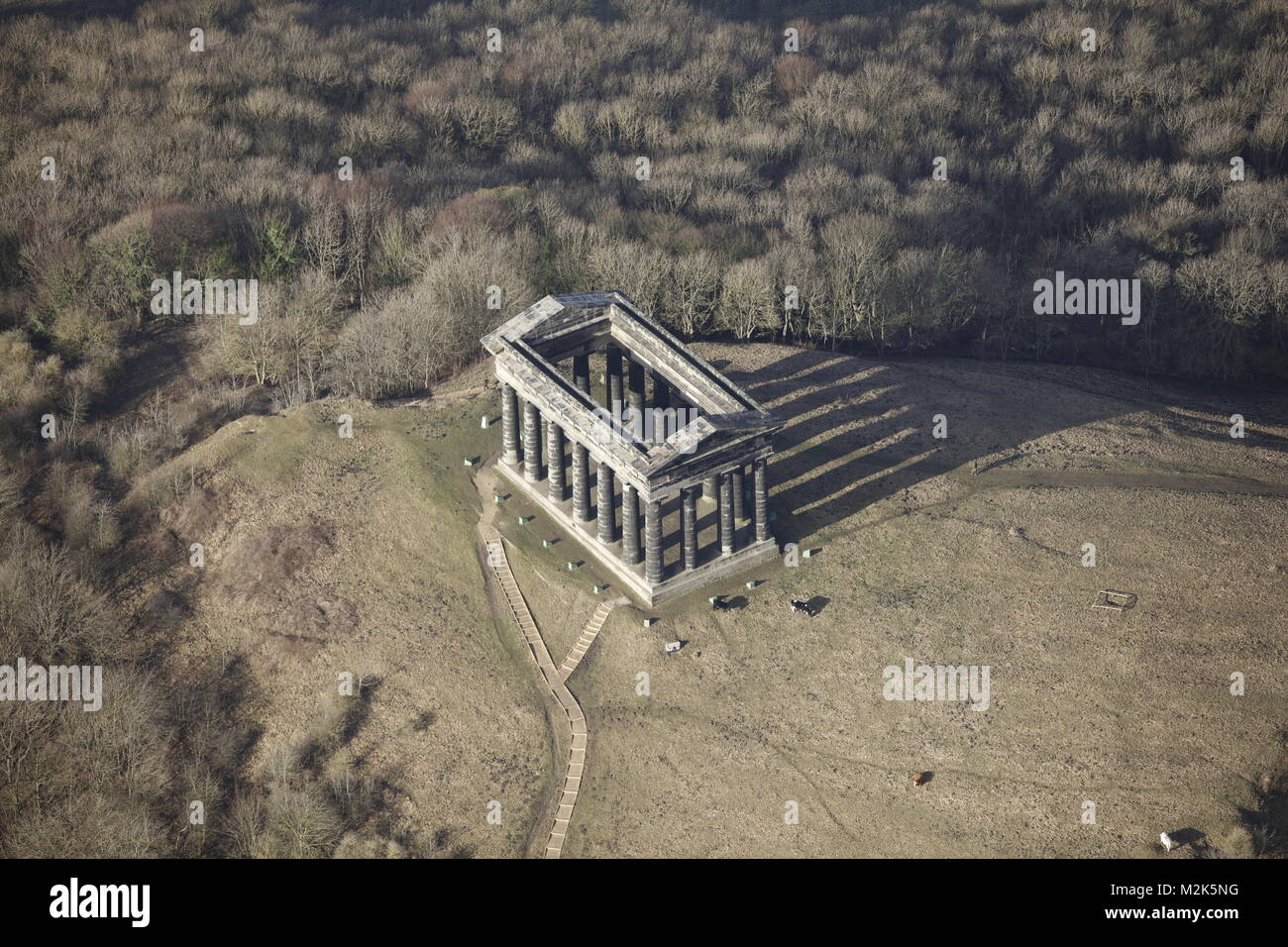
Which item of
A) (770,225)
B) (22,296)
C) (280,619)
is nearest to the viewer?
(280,619)

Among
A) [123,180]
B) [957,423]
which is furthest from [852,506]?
[123,180]

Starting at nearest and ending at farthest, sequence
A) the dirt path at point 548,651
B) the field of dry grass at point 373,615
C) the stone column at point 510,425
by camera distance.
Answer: the dirt path at point 548,651 < the field of dry grass at point 373,615 < the stone column at point 510,425

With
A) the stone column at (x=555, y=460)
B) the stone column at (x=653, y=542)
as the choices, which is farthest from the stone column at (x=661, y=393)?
the stone column at (x=653, y=542)

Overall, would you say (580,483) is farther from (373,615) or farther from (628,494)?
(373,615)

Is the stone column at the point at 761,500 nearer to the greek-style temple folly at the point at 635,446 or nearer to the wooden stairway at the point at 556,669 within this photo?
the greek-style temple folly at the point at 635,446

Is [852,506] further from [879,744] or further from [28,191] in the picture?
[28,191]

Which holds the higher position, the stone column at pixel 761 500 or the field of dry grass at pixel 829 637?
the stone column at pixel 761 500

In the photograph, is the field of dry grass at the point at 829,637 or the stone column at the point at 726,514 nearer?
the field of dry grass at the point at 829,637
